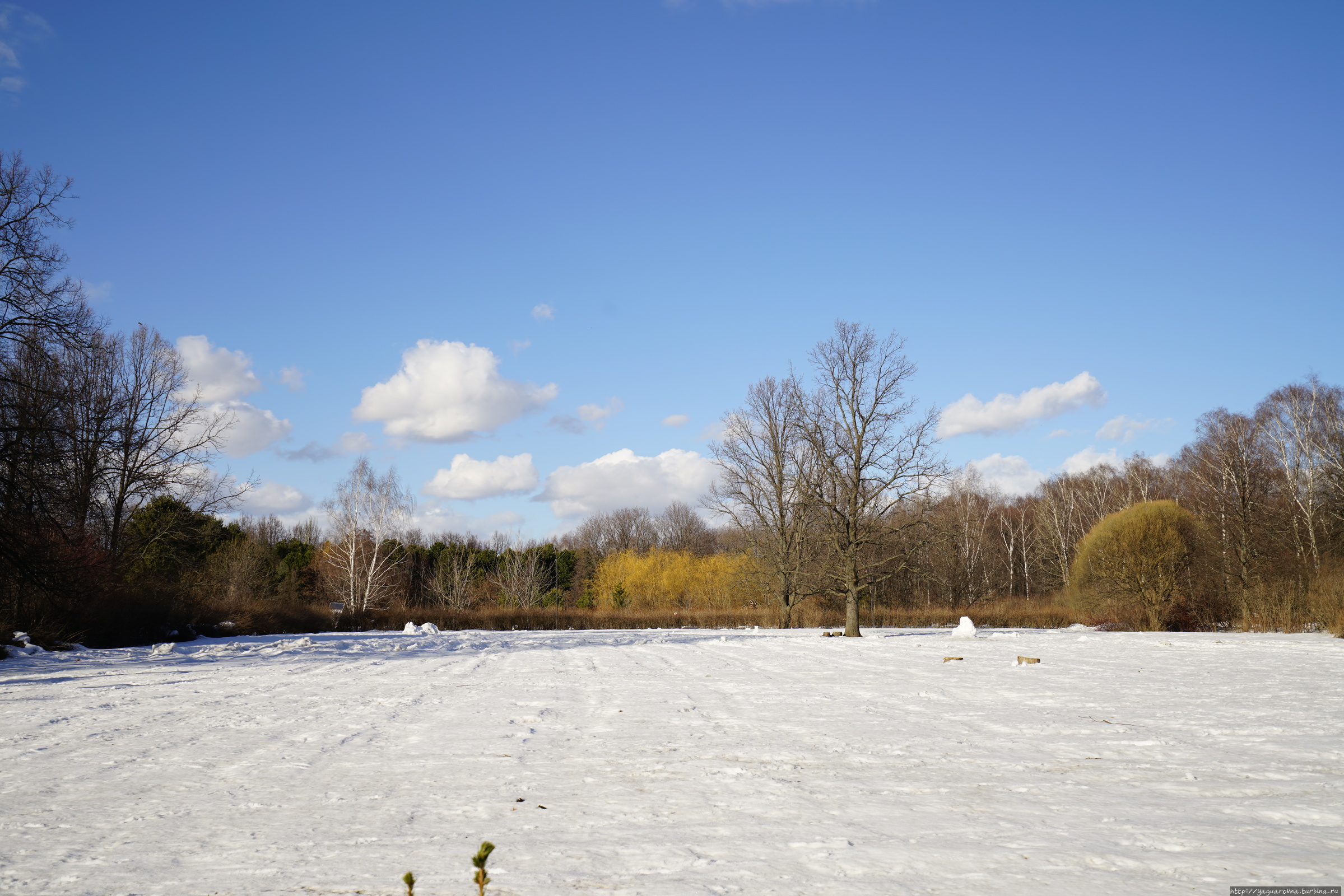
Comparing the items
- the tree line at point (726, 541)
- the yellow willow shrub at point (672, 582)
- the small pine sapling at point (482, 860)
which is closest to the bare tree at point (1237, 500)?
the tree line at point (726, 541)

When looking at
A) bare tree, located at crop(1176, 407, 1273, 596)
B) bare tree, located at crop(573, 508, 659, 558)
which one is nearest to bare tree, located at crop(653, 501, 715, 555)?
bare tree, located at crop(573, 508, 659, 558)

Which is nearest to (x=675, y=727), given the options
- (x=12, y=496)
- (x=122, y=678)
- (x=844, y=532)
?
(x=122, y=678)

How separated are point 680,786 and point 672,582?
44599 millimetres

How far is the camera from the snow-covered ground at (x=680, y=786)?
3355 millimetres

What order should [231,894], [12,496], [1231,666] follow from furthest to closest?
1. [12,496]
2. [1231,666]
3. [231,894]

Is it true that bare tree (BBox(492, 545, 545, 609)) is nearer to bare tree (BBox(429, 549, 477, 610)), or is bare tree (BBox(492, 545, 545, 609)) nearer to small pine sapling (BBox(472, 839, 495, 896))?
bare tree (BBox(429, 549, 477, 610))

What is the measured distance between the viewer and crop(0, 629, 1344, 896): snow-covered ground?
3355 millimetres

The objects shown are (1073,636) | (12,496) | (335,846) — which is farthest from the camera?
(1073,636)

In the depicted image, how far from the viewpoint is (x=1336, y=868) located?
330 centimetres

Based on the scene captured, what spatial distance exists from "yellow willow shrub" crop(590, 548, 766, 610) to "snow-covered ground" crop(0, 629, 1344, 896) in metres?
33.3

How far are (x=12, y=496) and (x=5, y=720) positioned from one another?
8853mm

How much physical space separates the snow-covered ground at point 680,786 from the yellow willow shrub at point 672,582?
3326 cm

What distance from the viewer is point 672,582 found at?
48969 mm

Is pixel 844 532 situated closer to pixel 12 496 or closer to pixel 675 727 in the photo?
pixel 675 727
